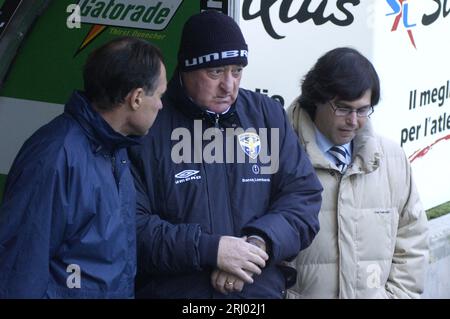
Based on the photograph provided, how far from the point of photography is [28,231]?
2.78 meters

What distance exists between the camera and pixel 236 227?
10.8 feet

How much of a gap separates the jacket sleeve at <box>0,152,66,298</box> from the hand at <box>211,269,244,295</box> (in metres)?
0.67

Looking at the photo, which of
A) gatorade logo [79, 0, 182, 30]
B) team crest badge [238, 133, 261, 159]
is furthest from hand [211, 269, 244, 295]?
gatorade logo [79, 0, 182, 30]

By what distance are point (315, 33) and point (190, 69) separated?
1.75 meters

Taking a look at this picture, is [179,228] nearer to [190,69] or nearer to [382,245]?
[190,69]

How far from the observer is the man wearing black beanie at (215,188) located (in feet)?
10.5

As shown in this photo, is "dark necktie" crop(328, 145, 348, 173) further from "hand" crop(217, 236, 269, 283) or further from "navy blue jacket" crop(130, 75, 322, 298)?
"hand" crop(217, 236, 269, 283)

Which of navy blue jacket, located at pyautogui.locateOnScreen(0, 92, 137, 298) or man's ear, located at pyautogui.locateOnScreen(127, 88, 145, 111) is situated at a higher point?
man's ear, located at pyautogui.locateOnScreen(127, 88, 145, 111)

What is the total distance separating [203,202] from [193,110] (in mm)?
338

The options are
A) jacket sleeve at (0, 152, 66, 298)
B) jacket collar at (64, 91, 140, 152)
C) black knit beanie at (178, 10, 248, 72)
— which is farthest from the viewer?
black knit beanie at (178, 10, 248, 72)

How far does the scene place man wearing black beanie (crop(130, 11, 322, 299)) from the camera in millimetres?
3211

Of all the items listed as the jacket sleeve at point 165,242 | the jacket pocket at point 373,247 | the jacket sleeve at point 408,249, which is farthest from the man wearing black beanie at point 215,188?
the jacket sleeve at point 408,249

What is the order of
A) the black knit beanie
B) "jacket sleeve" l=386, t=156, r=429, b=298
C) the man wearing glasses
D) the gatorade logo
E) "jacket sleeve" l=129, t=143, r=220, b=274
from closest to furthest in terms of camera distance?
"jacket sleeve" l=129, t=143, r=220, b=274, the black knit beanie, the man wearing glasses, "jacket sleeve" l=386, t=156, r=429, b=298, the gatorade logo

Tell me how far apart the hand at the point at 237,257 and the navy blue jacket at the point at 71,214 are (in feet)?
1.02
